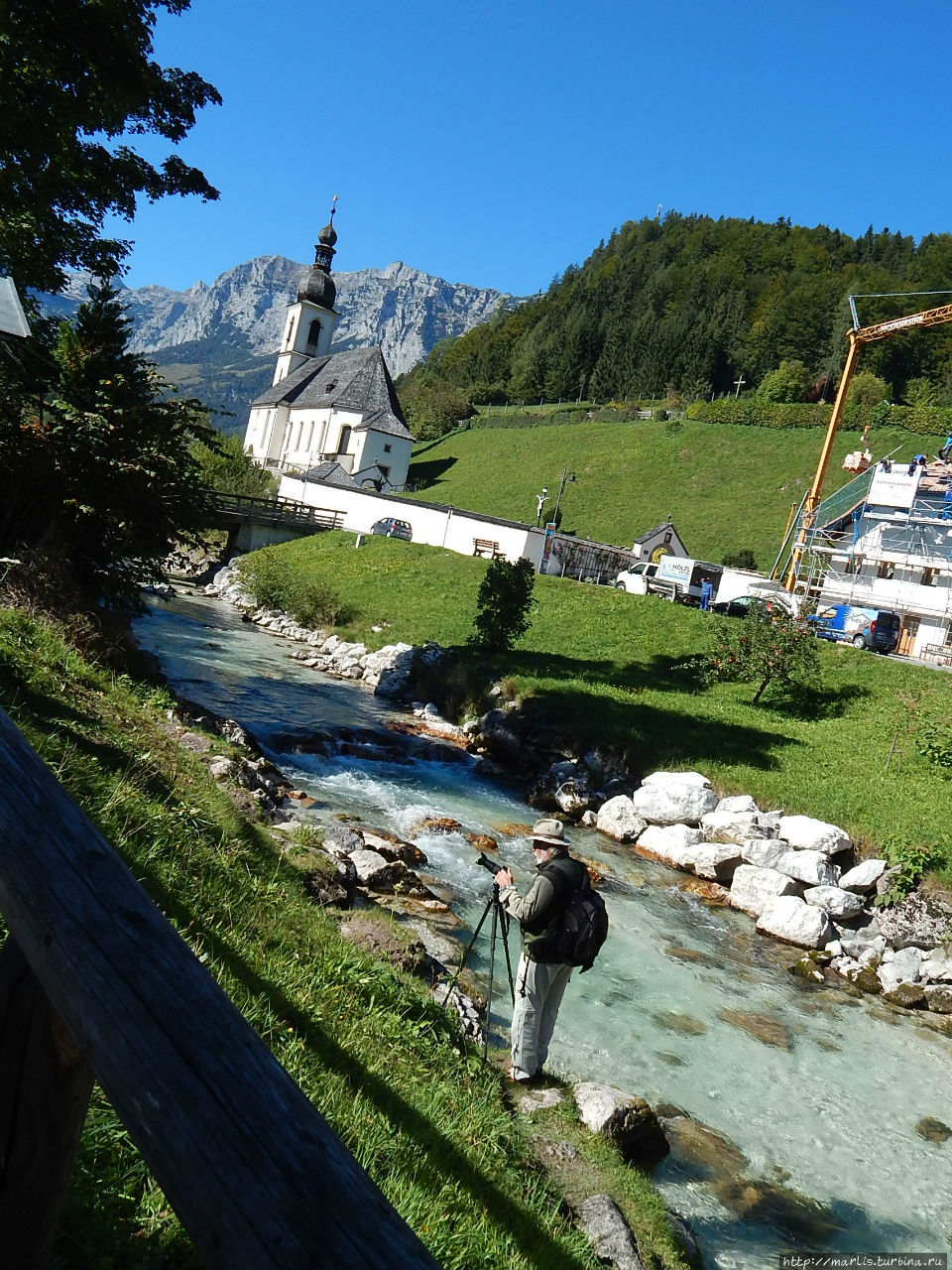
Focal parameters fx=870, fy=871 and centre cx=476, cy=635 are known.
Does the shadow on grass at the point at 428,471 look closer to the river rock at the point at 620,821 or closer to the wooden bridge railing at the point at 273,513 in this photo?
the wooden bridge railing at the point at 273,513

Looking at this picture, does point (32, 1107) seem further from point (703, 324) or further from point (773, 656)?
point (703, 324)

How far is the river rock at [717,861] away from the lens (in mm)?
14227

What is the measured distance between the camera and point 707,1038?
8.87 m

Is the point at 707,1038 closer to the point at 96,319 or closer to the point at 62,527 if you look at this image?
the point at 62,527

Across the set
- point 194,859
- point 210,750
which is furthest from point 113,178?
point 194,859

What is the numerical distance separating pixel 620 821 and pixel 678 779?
1684mm

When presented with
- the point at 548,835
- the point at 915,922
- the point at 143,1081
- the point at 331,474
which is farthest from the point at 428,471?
the point at 143,1081

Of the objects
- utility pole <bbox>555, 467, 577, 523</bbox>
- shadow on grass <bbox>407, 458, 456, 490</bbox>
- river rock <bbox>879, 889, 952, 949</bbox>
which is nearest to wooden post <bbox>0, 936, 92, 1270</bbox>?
river rock <bbox>879, 889, 952, 949</bbox>

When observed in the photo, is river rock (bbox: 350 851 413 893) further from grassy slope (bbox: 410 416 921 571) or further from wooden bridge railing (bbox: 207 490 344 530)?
grassy slope (bbox: 410 416 921 571)

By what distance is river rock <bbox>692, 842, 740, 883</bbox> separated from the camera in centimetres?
1423

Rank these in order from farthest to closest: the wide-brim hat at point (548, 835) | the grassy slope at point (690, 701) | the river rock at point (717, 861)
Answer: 1. the grassy slope at point (690, 701)
2. the river rock at point (717, 861)
3. the wide-brim hat at point (548, 835)

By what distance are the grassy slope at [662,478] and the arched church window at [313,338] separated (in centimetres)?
1844

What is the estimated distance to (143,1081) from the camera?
1.22m

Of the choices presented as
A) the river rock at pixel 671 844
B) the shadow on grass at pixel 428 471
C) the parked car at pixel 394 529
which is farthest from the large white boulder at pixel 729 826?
the shadow on grass at pixel 428 471
